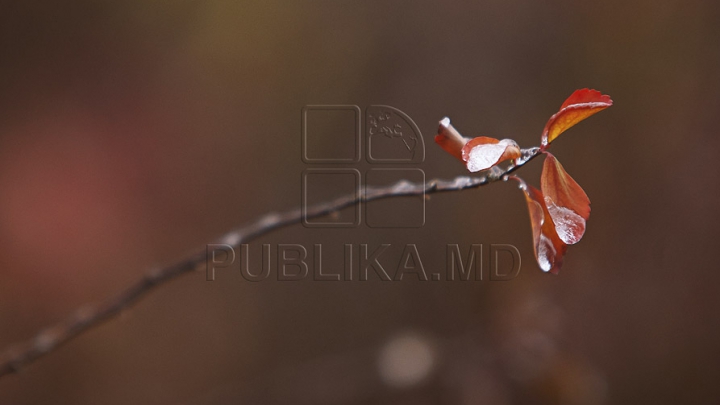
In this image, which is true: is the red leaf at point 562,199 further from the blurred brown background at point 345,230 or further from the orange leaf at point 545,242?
the blurred brown background at point 345,230

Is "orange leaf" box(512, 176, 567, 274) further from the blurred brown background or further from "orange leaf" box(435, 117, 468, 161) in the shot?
the blurred brown background

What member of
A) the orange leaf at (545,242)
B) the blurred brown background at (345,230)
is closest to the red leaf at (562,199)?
the orange leaf at (545,242)

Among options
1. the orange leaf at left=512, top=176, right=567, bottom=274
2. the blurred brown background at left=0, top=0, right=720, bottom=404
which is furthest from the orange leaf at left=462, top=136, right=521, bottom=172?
the blurred brown background at left=0, top=0, right=720, bottom=404

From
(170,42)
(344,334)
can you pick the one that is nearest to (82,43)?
(170,42)

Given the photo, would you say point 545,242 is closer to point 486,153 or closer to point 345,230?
point 486,153

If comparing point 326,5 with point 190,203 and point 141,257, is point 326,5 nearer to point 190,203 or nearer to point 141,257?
point 190,203

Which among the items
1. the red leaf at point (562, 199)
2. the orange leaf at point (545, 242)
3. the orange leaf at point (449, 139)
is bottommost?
the orange leaf at point (545, 242)
